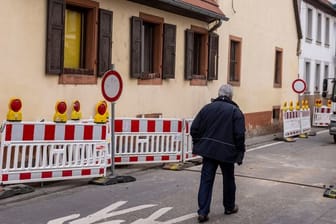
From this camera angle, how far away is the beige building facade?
1022 cm

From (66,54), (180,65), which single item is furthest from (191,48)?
(66,54)

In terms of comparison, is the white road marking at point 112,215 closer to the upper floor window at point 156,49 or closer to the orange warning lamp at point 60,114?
the orange warning lamp at point 60,114

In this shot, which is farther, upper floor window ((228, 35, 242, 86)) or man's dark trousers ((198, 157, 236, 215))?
upper floor window ((228, 35, 242, 86))

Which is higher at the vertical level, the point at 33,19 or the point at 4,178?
the point at 33,19

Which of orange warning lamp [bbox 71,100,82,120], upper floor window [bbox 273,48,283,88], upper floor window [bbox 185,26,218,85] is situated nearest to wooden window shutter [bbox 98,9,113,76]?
orange warning lamp [bbox 71,100,82,120]

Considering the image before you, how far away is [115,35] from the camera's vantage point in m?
12.7

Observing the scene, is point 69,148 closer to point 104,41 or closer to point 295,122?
point 104,41

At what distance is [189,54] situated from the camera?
16.0 m

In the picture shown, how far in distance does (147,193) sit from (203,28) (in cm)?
896

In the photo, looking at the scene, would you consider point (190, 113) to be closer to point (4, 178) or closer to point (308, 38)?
point (4, 178)

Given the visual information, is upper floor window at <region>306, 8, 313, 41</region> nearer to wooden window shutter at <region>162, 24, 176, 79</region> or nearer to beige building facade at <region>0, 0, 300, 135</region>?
beige building facade at <region>0, 0, 300, 135</region>

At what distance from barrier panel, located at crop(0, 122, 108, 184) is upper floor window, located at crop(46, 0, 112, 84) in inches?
76.7

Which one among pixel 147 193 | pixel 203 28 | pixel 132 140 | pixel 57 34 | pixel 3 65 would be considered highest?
pixel 203 28

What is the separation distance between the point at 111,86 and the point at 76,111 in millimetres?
1311
